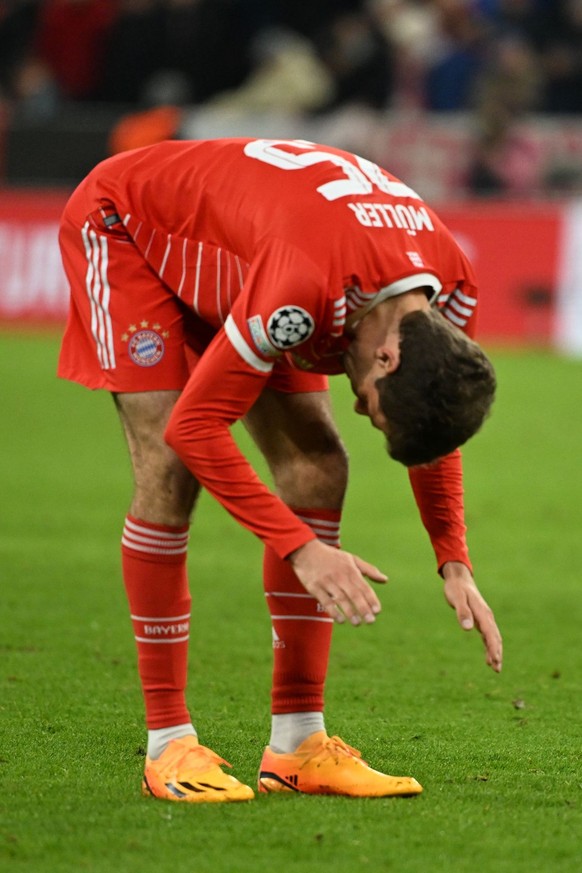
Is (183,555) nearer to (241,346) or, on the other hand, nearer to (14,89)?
(241,346)

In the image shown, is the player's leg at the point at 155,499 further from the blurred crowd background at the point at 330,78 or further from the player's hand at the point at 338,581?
the blurred crowd background at the point at 330,78

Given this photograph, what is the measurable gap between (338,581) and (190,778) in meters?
0.83

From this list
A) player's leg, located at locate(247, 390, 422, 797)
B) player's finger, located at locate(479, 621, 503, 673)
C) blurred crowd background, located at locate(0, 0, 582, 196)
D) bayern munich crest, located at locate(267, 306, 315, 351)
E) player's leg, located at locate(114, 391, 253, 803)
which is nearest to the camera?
bayern munich crest, located at locate(267, 306, 315, 351)

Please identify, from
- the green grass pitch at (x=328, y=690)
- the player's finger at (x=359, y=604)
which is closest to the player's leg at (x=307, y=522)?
the green grass pitch at (x=328, y=690)

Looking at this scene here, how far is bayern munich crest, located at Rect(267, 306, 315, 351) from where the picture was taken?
3.42 m

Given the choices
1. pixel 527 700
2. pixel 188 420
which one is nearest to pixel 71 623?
pixel 527 700

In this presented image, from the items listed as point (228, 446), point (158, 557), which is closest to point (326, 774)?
point (158, 557)

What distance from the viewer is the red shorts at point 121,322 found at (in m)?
3.95

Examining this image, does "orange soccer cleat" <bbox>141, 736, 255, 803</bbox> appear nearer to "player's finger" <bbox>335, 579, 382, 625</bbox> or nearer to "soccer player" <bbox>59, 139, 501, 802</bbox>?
"soccer player" <bbox>59, 139, 501, 802</bbox>

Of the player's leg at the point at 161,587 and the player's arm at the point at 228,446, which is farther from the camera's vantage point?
the player's leg at the point at 161,587

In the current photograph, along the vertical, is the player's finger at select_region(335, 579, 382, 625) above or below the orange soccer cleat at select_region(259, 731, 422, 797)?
above

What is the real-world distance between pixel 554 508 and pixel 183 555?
5226mm

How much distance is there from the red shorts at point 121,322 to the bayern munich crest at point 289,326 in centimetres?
52

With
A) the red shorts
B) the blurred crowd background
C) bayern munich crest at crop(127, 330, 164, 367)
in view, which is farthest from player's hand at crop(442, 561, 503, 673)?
the blurred crowd background
